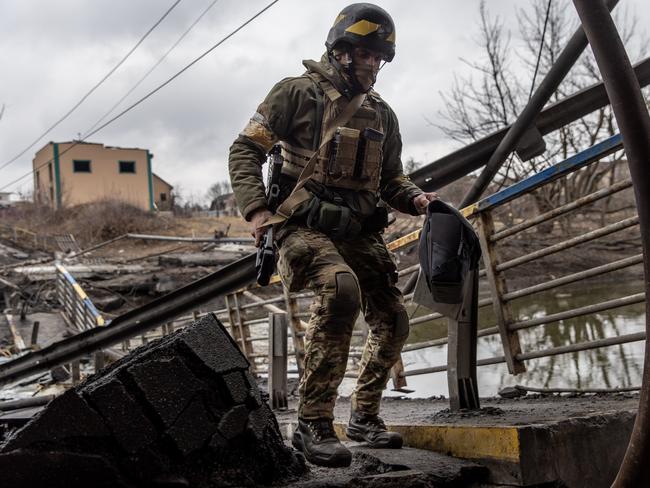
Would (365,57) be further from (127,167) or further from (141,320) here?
(127,167)

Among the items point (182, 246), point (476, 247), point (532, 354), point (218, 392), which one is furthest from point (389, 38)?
point (182, 246)

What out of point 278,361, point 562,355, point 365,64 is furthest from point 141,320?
point 562,355

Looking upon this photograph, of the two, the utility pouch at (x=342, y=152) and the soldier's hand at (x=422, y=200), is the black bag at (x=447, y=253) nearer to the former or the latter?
the soldier's hand at (x=422, y=200)

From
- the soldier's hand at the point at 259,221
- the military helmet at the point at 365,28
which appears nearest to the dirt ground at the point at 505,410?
the soldier's hand at the point at 259,221

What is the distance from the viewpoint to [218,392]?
2520 millimetres

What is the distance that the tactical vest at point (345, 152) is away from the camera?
3100mm

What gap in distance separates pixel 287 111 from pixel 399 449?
1591mm

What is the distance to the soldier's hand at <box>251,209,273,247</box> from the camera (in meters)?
3.02

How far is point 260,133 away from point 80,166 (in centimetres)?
4794

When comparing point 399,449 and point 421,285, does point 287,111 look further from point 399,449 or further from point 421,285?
point 399,449

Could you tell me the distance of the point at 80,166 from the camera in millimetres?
47875

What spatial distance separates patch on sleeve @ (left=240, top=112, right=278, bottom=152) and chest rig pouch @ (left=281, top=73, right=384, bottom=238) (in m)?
0.12

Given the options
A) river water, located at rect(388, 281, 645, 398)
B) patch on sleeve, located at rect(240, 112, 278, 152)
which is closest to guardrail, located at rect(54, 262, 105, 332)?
river water, located at rect(388, 281, 645, 398)

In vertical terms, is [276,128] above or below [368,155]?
above
